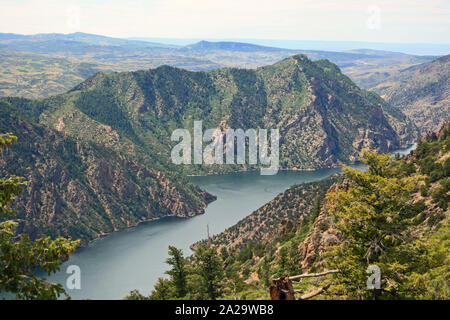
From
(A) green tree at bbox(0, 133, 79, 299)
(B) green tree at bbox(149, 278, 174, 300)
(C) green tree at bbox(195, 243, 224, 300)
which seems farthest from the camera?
(B) green tree at bbox(149, 278, 174, 300)

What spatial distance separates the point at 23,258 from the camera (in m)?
21.4

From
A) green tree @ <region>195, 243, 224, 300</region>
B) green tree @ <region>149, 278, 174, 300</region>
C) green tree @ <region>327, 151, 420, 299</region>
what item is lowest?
green tree @ <region>149, 278, 174, 300</region>

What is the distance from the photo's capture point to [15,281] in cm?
2119

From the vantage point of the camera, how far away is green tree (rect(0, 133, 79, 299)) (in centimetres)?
2092

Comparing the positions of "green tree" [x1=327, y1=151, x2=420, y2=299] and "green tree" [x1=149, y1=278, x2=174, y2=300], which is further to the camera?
"green tree" [x1=149, y1=278, x2=174, y2=300]

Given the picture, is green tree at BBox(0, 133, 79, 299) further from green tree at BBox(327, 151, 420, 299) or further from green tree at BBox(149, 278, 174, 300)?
green tree at BBox(149, 278, 174, 300)

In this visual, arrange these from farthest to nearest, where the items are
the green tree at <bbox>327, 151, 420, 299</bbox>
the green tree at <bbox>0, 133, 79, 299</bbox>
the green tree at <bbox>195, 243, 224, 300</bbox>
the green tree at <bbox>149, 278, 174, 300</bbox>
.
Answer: the green tree at <bbox>149, 278, 174, 300</bbox>
the green tree at <bbox>195, 243, 224, 300</bbox>
the green tree at <bbox>327, 151, 420, 299</bbox>
the green tree at <bbox>0, 133, 79, 299</bbox>

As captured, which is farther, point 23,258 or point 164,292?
point 164,292

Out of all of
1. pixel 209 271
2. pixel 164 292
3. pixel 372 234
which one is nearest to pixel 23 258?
pixel 372 234

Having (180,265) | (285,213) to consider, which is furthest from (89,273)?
(180,265)

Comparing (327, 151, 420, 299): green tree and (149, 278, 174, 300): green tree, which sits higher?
(327, 151, 420, 299): green tree

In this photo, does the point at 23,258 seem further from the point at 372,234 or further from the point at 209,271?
the point at 209,271

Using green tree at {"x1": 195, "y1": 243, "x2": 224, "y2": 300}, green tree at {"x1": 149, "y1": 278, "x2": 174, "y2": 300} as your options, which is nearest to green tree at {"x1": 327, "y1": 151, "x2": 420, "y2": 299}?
green tree at {"x1": 195, "y1": 243, "x2": 224, "y2": 300}
